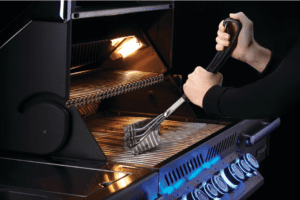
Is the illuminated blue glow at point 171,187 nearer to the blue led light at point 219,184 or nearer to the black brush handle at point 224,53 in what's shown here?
the blue led light at point 219,184

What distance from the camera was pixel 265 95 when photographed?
1102 mm

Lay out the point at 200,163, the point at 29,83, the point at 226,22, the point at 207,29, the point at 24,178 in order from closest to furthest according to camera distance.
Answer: the point at 24,178, the point at 29,83, the point at 226,22, the point at 200,163, the point at 207,29

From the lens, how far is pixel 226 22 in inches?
57.1

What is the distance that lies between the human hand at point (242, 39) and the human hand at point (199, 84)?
0.60 ft

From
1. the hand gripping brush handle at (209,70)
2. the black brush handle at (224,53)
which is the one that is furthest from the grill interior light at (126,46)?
the black brush handle at (224,53)

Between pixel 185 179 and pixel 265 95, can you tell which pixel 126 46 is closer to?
pixel 185 179

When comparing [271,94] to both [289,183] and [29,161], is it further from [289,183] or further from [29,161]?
[289,183]

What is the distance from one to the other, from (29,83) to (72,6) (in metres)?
0.27

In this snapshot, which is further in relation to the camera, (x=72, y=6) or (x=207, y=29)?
(x=207, y=29)

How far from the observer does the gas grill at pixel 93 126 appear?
1.24m

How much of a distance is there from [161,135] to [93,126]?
0.30 m

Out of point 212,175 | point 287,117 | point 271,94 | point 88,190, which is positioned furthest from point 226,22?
point 287,117

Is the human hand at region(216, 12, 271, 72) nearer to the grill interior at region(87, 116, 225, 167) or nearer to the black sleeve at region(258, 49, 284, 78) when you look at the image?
the black sleeve at region(258, 49, 284, 78)

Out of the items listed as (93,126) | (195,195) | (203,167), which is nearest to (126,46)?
(93,126)
